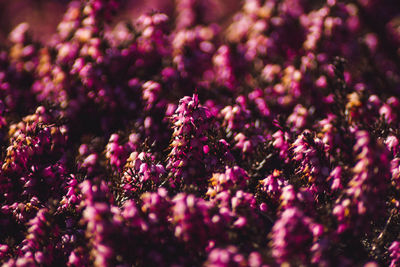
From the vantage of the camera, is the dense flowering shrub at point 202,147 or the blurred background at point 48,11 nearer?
the dense flowering shrub at point 202,147

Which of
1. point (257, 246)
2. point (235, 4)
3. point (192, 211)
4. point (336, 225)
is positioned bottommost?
point (235, 4)

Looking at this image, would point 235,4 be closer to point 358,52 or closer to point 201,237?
point 358,52

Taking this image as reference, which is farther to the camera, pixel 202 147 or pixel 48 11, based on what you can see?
pixel 48 11

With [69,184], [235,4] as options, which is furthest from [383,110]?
[235,4]

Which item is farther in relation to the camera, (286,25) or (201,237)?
(286,25)
